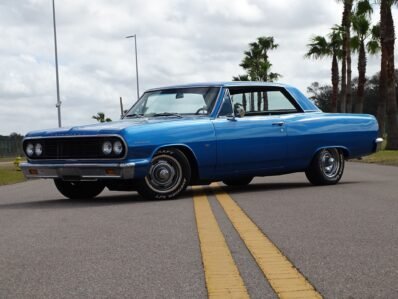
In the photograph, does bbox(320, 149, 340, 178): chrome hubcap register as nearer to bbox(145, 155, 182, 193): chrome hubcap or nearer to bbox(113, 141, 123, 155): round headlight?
bbox(145, 155, 182, 193): chrome hubcap

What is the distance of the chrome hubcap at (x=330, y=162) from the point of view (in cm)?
1041

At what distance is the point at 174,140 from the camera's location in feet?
28.1

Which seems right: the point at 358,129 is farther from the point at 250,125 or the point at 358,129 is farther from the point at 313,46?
the point at 313,46

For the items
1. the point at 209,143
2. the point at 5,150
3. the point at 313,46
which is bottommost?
the point at 5,150

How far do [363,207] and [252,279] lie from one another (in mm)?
3701

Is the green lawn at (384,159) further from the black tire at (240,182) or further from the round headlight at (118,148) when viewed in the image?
the round headlight at (118,148)

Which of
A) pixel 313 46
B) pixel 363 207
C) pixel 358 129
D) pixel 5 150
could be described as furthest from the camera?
pixel 5 150

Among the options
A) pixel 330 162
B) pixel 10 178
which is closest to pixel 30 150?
pixel 330 162

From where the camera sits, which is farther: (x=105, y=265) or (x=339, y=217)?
(x=339, y=217)

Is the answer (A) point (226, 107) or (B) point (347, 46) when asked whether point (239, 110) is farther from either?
(B) point (347, 46)

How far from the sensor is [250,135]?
939 cm

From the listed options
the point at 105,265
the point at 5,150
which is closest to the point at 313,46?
the point at 5,150

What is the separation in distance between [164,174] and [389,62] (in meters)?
22.4

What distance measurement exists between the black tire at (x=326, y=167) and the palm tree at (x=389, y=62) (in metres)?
19.4
